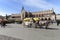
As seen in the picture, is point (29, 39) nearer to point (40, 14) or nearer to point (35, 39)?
point (35, 39)

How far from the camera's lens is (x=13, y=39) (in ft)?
33.0

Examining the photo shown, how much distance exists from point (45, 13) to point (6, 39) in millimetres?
81479

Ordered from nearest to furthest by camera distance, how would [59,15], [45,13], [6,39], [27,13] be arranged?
[6,39] < [59,15] < [45,13] < [27,13]

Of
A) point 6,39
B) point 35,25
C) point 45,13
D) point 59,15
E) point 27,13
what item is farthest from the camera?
point 27,13

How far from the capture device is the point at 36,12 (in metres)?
94.6

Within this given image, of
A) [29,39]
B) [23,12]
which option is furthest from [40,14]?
[29,39]

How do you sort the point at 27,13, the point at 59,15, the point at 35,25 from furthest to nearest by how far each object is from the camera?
the point at 27,13
the point at 59,15
the point at 35,25

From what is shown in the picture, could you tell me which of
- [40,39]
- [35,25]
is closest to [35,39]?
[40,39]

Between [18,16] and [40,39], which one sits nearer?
[40,39]

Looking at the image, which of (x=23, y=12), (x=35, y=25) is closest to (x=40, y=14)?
(x=23, y=12)

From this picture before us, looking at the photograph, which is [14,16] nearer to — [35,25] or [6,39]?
[35,25]

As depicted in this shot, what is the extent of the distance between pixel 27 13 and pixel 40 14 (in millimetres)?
8619

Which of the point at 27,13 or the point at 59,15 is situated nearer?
the point at 59,15

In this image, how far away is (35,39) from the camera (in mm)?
10016
